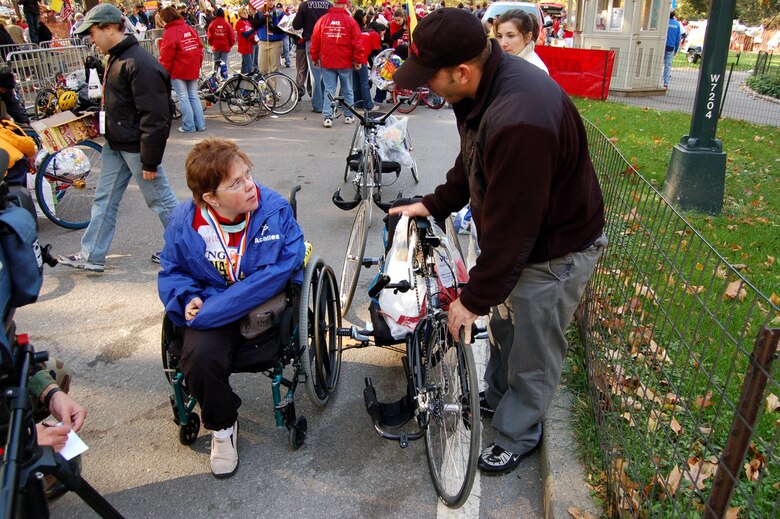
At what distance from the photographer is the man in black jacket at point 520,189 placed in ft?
6.73

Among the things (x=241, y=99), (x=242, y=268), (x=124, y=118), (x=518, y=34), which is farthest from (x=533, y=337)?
(x=241, y=99)

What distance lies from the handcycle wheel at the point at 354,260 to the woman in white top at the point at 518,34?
1577 mm

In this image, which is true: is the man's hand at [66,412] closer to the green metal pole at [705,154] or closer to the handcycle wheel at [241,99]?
the green metal pole at [705,154]

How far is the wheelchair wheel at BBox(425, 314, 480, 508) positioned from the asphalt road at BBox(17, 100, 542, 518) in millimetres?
119

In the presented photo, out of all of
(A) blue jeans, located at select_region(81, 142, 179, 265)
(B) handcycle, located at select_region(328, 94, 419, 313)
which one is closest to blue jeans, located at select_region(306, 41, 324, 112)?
(B) handcycle, located at select_region(328, 94, 419, 313)

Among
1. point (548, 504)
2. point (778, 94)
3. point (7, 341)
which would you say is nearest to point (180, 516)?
point (7, 341)

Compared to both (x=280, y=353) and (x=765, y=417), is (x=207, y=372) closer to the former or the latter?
(x=280, y=353)

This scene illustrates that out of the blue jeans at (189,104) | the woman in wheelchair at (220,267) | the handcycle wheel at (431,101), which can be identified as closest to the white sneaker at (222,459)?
the woman in wheelchair at (220,267)

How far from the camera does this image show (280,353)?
113 inches

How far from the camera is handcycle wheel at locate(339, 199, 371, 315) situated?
415cm

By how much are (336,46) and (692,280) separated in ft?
28.5

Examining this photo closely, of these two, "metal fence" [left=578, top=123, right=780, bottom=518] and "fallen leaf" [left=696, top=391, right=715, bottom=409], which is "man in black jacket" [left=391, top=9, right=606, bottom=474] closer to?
"metal fence" [left=578, top=123, right=780, bottom=518]

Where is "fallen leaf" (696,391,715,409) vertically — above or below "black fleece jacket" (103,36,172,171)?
below

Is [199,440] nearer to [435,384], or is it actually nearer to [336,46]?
[435,384]
